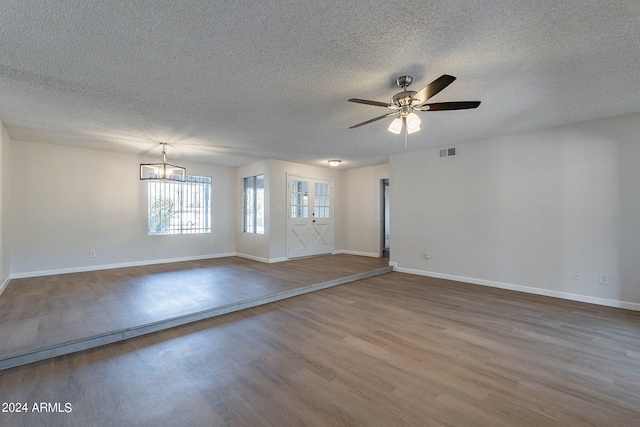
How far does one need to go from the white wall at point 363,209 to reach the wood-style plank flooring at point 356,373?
4.40m

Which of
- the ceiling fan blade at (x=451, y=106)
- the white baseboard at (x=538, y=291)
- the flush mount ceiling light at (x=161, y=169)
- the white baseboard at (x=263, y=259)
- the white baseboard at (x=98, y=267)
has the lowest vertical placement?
the white baseboard at (x=538, y=291)

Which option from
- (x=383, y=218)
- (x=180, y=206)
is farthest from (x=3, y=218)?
(x=383, y=218)

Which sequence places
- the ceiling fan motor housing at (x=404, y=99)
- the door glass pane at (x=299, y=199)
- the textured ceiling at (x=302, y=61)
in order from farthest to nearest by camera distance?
the door glass pane at (x=299, y=199)
the ceiling fan motor housing at (x=404, y=99)
the textured ceiling at (x=302, y=61)

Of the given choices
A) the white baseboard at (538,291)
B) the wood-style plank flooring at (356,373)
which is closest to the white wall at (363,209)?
the white baseboard at (538,291)

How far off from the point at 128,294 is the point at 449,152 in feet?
19.8

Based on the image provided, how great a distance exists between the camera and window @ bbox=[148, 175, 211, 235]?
650 centimetres

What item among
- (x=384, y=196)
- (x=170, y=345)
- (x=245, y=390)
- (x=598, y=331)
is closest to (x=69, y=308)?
(x=170, y=345)

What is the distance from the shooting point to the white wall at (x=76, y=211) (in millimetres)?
5004

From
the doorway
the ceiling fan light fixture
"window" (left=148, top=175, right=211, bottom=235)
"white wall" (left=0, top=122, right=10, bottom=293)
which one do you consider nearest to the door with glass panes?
the doorway

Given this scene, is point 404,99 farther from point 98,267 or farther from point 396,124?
point 98,267

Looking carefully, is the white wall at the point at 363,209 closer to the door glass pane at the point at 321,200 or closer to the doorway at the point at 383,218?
the doorway at the point at 383,218

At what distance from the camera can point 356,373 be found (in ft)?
7.01

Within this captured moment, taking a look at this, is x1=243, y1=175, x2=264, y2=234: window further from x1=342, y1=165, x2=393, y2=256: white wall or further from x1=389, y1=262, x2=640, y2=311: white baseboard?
x1=389, y1=262, x2=640, y2=311: white baseboard

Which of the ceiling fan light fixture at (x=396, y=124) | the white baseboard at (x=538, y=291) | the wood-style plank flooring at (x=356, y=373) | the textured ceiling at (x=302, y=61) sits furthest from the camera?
the white baseboard at (x=538, y=291)
